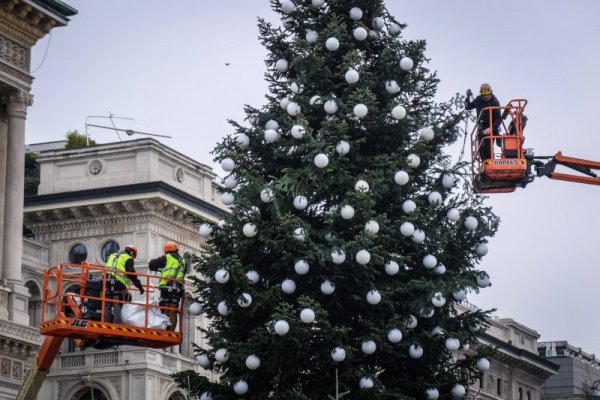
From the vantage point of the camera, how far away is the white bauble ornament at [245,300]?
99.7 feet

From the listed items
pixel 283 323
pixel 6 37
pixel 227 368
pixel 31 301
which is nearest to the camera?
pixel 283 323

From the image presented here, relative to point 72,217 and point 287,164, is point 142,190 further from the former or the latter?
point 287,164

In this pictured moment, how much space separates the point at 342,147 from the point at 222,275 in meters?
3.51

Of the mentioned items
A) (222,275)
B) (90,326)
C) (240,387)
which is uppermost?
(222,275)

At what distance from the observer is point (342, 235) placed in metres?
31.3

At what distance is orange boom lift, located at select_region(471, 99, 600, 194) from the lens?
30.4 meters

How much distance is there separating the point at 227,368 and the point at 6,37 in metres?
18.2

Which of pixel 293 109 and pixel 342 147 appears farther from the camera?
pixel 293 109

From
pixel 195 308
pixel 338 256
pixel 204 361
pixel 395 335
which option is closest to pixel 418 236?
pixel 338 256

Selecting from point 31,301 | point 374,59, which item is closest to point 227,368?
point 374,59

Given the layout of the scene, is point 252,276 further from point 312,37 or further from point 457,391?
point 312,37

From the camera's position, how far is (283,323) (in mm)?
29219

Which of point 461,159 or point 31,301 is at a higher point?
point 31,301

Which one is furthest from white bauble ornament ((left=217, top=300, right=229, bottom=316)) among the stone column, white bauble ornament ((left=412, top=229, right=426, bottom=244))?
the stone column
